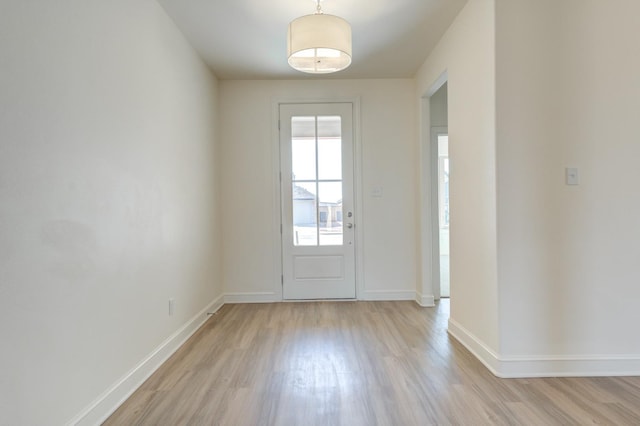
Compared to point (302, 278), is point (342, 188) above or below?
above

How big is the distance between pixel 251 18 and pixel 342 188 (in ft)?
6.46

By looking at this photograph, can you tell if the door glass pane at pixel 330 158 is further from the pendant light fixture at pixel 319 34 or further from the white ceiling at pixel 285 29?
the pendant light fixture at pixel 319 34

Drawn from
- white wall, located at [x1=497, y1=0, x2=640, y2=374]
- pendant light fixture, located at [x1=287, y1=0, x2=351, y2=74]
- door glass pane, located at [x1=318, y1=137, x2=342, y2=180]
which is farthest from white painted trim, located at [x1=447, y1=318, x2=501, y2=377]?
pendant light fixture, located at [x1=287, y1=0, x2=351, y2=74]

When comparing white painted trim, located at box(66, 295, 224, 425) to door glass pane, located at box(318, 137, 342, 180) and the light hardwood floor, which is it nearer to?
the light hardwood floor

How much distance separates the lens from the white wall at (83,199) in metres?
1.33

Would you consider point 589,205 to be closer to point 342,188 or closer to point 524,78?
point 524,78

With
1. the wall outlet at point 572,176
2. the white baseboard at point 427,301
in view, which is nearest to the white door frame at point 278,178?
the white baseboard at point 427,301

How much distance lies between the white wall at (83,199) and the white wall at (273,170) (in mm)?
1245

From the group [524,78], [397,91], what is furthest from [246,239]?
[524,78]

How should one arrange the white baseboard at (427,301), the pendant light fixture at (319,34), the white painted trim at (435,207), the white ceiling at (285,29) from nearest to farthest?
the pendant light fixture at (319,34)
the white ceiling at (285,29)
the white baseboard at (427,301)
the white painted trim at (435,207)

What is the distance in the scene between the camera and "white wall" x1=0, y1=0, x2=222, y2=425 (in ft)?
4.37

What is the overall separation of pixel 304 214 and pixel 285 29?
6.30ft

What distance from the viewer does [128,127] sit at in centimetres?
214

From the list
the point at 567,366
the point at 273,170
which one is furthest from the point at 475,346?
the point at 273,170
